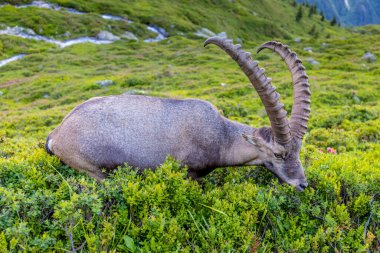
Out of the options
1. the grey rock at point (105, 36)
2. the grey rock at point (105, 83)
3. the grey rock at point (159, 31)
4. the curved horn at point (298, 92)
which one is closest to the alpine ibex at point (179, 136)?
the curved horn at point (298, 92)

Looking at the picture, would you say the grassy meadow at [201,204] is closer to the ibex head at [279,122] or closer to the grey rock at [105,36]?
the ibex head at [279,122]

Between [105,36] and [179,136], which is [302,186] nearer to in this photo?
[179,136]

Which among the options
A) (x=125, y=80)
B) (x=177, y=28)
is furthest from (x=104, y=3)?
(x=125, y=80)

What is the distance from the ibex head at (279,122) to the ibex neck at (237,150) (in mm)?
164

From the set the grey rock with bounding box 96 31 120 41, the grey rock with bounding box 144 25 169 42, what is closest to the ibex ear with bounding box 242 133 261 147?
the grey rock with bounding box 96 31 120 41

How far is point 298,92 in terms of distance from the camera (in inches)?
320

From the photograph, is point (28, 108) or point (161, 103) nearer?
point (161, 103)

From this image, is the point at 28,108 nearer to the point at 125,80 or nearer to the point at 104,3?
the point at 125,80

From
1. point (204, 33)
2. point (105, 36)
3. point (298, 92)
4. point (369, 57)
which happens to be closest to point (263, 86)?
point (298, 92)

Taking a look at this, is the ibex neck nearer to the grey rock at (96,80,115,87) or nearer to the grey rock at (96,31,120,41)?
the grey rock at (96,80,115,87)

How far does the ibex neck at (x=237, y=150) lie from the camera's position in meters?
8.34

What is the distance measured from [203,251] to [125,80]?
31800 millimetres

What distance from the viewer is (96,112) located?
8.41 metres

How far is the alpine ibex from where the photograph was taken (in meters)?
7.77
